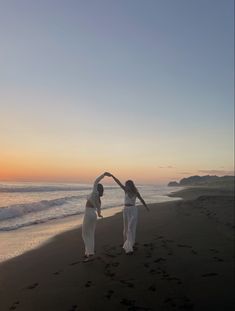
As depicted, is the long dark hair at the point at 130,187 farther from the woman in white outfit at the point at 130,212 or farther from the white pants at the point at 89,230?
the white pants at the point at 89,230

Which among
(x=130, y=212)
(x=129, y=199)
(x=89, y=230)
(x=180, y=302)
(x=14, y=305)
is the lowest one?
(x=14, y=305)

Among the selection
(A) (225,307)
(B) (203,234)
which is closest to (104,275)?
(A) (225,307)

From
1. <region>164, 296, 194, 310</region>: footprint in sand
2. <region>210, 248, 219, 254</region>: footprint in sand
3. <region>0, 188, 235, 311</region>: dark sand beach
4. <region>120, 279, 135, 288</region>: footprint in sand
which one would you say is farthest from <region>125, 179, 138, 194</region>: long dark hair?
<region>164, 296, 194, 310</region>: footprint in sand

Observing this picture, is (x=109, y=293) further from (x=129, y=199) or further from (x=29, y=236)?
(x=29, y=236)

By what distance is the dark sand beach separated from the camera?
8.08m

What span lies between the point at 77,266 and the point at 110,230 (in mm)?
7424

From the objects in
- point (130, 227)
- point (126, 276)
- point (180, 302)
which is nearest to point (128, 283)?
point (126, 276)

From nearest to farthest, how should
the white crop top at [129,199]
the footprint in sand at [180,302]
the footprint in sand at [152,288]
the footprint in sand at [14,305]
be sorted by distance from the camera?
the footprint in sand at [180,302] → the footprint in sand at [14,305] → the footprint in sand at [152,288] → the white crop top at [129,199]

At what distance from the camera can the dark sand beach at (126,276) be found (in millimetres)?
8078

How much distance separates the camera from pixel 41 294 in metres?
8.74

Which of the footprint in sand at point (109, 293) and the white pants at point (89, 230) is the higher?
the white pants at point (89, 230)

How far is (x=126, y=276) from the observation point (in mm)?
9812

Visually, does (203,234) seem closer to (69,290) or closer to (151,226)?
(151,226)

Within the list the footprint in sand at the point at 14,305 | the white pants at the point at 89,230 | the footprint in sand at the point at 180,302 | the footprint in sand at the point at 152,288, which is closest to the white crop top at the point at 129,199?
the white pants at the point at 89,230
